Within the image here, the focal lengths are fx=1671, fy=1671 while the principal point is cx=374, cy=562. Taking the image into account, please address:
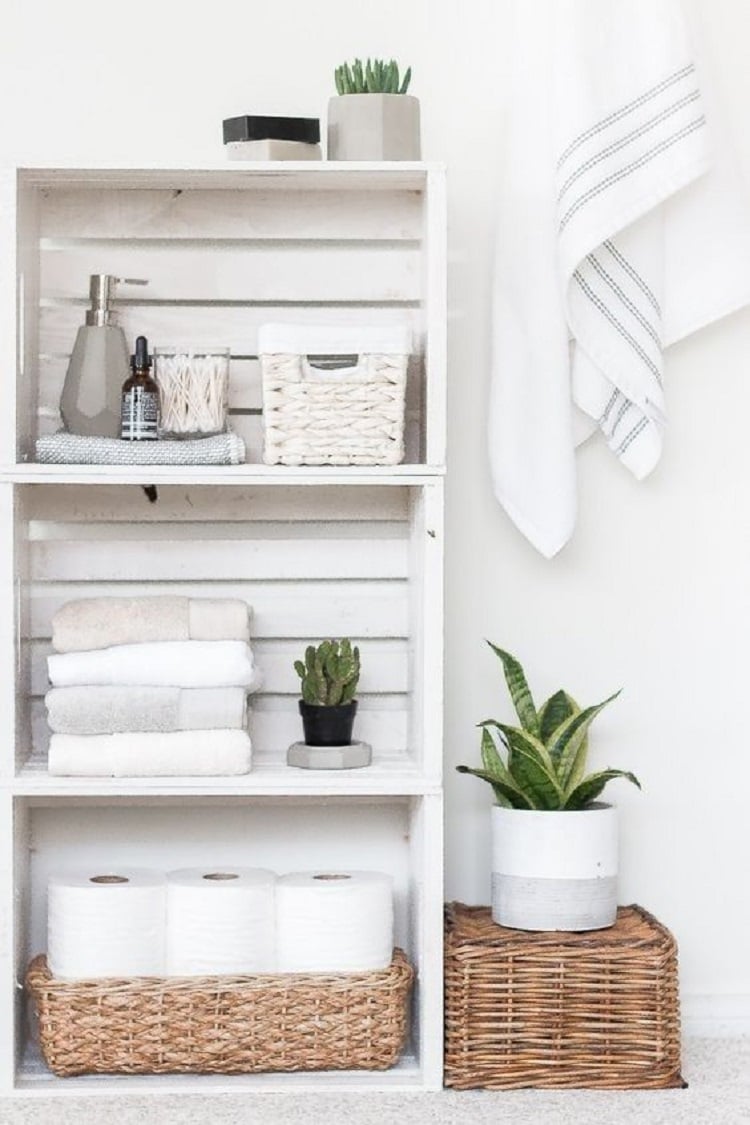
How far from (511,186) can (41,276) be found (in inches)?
28.7

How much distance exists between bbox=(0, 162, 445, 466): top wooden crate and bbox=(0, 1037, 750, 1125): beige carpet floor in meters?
0.94

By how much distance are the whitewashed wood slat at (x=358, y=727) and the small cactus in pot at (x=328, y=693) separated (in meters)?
0.18

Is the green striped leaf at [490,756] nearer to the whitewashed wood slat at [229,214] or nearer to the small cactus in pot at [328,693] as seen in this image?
the small cactus in pot at [328,693]

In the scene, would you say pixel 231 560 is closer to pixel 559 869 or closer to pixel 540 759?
pixel 540 759

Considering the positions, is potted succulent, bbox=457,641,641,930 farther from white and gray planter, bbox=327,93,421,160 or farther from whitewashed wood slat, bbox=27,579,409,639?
white and gray planter, bbox=327,93,421,160

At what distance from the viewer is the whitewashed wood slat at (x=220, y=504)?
2557 millimetres

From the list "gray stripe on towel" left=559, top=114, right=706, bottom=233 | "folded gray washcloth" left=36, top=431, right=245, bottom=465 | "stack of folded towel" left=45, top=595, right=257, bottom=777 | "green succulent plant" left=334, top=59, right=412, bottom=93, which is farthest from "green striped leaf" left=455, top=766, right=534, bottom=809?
"green succulent plant" left=334, top=59, right=412, bottom=93

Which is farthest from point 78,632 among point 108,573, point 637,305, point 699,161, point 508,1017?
point 699,161

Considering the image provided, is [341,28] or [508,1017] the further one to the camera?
[341,28]

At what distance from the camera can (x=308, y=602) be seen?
8.50 ft

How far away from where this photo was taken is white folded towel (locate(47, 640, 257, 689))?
232 centimetres

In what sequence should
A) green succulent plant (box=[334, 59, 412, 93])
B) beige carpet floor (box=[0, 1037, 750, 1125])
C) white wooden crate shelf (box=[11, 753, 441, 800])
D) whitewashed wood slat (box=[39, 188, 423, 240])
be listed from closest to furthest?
beige carpet floor (box=[0, 1037, 750, 1125]) < white wooden crate shelf (box=[11, 753, 441, 800]) < green succulent plant (box=[334, 59, 412, 93]) < whitewashed wood slat (box=[39, 188, 423, 240])

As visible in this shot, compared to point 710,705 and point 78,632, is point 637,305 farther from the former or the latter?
point 78,632

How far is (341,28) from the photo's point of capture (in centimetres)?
258
